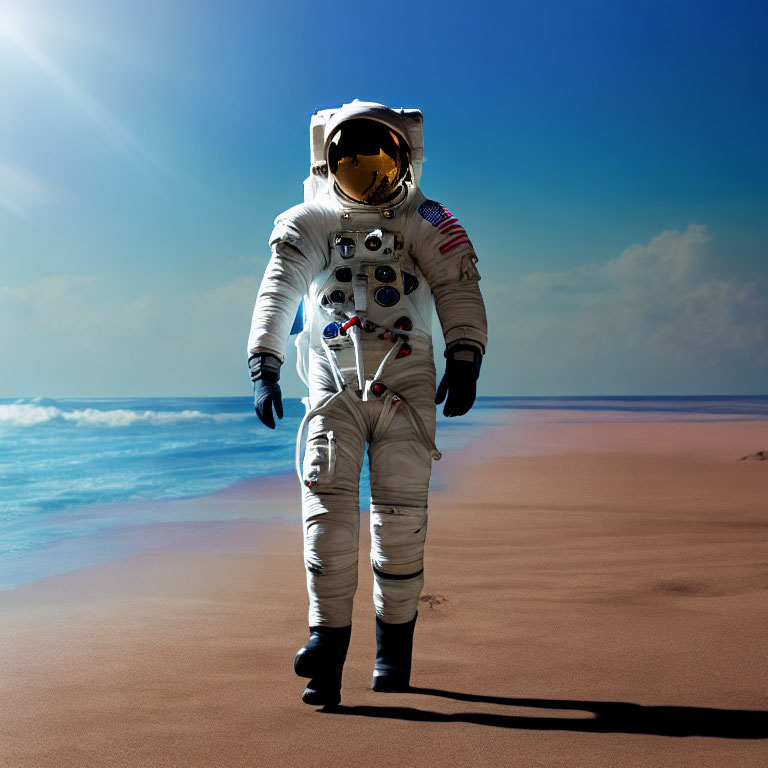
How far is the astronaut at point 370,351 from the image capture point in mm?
2629

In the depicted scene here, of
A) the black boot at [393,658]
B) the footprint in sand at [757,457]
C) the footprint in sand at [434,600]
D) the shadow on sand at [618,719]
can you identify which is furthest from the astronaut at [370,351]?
the footprint in sand at [757,457]

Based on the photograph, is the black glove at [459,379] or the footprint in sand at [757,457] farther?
the footprint in sand at [757,457]

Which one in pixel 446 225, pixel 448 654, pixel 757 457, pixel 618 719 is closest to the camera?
pixel 618 719

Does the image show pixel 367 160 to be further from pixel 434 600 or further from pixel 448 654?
pixel 434 600

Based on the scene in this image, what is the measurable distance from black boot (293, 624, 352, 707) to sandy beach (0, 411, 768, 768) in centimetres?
6

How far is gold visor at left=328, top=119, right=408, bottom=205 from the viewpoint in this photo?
2.81m

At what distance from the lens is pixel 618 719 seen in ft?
7.92

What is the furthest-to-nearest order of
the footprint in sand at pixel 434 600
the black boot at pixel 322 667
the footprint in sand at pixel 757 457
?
the footprint in sand at pixel 757 457 < the footprint in sand at pixel 434 600 < the black boot at pixel 322 667

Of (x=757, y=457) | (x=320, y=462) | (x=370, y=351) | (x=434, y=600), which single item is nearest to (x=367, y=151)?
(x=370, y=351)

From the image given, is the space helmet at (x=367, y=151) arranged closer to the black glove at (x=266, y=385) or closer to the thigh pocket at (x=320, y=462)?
the black glove at (x=266, y=385)

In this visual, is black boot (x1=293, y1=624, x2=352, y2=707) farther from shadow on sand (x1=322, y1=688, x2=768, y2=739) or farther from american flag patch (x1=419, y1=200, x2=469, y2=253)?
american flag patch (x1=419, y1=200, x2=469, y2=253)

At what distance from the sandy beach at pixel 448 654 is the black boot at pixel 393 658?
0.23 ft

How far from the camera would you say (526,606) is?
3.71 m

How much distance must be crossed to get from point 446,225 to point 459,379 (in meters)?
0.58
